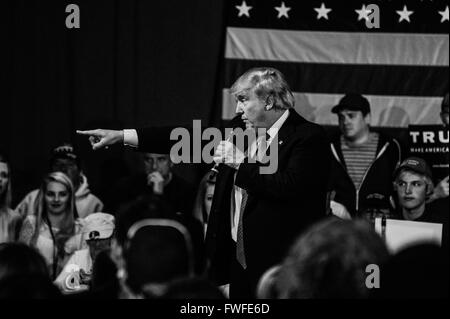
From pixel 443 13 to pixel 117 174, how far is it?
2.80 metres

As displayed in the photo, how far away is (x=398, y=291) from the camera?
255 cm

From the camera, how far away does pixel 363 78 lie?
7.89 metres

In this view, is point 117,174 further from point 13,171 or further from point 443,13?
point 443,13

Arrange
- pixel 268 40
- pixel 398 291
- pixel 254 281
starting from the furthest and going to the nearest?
pixel 268 40
pixel 254 281
pixel 398 291

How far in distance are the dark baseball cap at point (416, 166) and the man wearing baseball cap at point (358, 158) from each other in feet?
0.98

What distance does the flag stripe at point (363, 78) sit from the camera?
7871 mm

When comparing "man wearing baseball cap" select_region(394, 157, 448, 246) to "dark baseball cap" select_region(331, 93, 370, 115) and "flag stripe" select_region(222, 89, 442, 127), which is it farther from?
"flag stripe" select_region(222, 89, 442, 127)

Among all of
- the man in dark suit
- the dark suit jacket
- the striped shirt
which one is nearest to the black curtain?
the striped shirt

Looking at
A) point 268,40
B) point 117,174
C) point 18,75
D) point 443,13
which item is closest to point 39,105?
point 18,75

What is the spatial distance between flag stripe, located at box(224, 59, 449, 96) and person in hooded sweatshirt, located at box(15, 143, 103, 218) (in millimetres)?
1346

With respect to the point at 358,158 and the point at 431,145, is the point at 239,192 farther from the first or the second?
the point at 431,145

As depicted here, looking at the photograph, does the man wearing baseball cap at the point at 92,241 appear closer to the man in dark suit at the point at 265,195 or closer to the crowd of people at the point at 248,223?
the crowd of people at the point at 248,223
